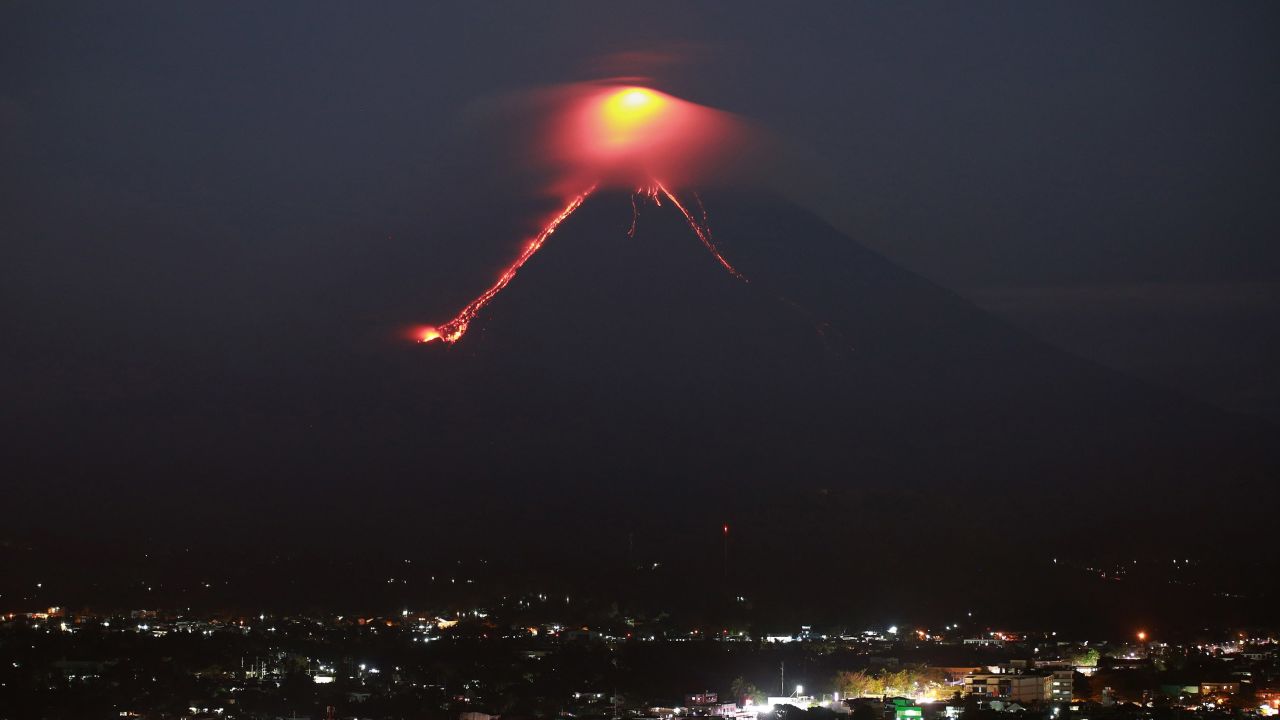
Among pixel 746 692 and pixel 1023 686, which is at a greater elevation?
pixel 1023 686

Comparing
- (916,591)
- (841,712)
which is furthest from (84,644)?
(916,591)

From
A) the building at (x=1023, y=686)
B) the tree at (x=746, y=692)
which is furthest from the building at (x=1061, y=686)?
the tree at (x=746, y=692)

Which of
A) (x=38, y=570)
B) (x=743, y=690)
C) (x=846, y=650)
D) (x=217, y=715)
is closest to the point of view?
(x=217, y=715)

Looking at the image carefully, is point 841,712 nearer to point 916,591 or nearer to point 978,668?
point 978,668

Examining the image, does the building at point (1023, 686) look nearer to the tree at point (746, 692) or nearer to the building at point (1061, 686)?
the building at point (1061, 686)

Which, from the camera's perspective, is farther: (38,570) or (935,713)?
(38,570)

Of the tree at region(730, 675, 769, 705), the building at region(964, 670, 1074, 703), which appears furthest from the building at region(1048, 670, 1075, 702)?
the tree at region(730, 675, 769, 705)

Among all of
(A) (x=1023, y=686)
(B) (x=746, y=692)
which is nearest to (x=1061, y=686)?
(A) (x=1023, y=686)

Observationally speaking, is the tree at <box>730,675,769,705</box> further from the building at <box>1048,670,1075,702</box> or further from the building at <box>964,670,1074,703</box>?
the building at <box>1048,670,1075,702</box>

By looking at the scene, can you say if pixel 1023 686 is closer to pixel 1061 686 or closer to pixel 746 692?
pixel 1061 686

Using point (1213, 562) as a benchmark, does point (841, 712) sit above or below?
below

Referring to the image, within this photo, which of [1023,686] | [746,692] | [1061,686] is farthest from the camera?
[1061,686]
